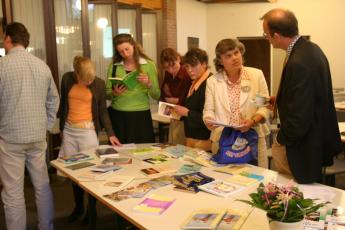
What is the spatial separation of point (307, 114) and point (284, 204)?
746 millimetres

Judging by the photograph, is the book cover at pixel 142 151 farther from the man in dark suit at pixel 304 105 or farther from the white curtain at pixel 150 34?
the white curtain at pixel 150 34

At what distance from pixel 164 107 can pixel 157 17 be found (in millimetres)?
5202

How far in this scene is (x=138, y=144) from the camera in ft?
11.5

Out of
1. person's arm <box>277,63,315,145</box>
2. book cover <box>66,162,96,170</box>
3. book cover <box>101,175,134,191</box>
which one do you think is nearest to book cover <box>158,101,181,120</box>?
book cover <box>66,162,96,170</box>

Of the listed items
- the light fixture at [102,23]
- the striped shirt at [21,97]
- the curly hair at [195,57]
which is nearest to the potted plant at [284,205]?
the curly hair at [195,57]

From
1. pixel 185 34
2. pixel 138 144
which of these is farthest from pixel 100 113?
pixel 185 34

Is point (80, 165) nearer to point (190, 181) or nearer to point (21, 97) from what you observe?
point (21, 97)

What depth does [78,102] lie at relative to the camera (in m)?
3.29

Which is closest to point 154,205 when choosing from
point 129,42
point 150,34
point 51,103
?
point 51,103

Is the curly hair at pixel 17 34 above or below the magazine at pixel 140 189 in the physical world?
above

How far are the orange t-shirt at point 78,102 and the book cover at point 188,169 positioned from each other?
1104 millimetres

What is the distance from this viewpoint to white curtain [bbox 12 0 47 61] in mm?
4906

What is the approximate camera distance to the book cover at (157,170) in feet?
8.48

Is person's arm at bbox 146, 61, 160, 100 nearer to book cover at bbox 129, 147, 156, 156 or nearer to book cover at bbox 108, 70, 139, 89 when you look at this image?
book cover at bbox 108, 70, 139, 89
